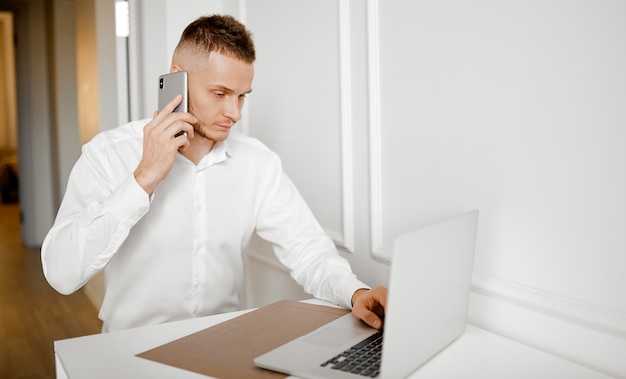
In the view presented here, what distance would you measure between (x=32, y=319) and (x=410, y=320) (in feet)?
10.1

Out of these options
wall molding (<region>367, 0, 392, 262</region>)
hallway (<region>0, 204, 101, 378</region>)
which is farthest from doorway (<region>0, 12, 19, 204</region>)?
wall molding (<region>367, 0, 392, 262</region>)

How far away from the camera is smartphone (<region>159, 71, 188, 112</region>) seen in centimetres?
138

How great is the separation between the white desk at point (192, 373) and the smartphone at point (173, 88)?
0.54 meters

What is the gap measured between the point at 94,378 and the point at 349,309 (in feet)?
1.83

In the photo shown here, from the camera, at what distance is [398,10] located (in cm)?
141

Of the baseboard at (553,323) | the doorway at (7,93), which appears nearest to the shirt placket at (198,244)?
the baseboard at (553,323)

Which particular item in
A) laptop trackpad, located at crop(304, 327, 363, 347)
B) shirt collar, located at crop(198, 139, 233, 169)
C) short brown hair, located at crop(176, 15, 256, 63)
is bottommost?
laptop trackpad, located at crop(304, 327, 363, 347)

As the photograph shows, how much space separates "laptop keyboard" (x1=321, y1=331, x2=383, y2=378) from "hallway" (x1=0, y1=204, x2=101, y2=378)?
2.05 metres

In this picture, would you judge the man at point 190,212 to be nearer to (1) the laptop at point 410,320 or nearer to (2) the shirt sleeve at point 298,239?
(2) the shirt sleeve at point 298,239

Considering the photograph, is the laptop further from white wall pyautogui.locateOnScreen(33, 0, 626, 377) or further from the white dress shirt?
the white dress shirt

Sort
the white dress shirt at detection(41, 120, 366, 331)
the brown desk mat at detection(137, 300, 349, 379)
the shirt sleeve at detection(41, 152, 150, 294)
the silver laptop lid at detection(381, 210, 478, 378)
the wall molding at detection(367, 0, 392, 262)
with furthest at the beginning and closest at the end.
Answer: the wall molding at detection(367, 0, 392, 262)
the white dress shirt at detection(41, 120, 366, 331)
the shirt sleeve at detection(41, 152, 150, 294)
the brown desk mat at detection(137, 300, 349, 379)
the silver laptop lid at detection(381, 210, 478, 378)

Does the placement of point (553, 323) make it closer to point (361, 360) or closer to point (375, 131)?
point (361, 360)

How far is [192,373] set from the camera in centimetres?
91

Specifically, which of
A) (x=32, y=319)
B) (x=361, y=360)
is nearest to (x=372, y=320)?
(x=361, y=360)
